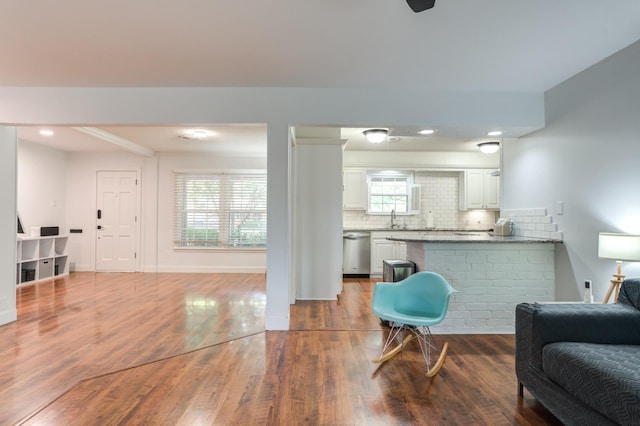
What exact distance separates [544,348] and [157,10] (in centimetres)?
318

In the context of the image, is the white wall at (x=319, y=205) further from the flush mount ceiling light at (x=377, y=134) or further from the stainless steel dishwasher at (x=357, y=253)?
the stainless steel dishwasher at (x=357, y=253)

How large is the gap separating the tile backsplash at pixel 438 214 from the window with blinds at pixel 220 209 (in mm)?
1924

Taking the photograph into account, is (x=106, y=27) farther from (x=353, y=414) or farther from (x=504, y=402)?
(x=504, y=402)

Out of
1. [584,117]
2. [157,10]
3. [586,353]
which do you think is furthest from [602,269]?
[157,10]

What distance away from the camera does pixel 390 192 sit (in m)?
7.27

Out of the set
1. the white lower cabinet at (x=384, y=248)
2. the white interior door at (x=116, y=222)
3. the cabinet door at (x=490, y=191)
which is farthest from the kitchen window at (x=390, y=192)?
the white interior door at (x=116, y=222)

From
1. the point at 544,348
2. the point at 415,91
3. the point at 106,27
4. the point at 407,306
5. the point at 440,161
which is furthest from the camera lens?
the point at 440,161

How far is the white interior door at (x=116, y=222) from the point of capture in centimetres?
699

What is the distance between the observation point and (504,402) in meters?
2.16

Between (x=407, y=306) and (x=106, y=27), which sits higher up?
(x=106, y=27)

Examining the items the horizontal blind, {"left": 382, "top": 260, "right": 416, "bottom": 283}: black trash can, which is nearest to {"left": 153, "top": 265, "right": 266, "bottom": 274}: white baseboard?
the horizontal blind

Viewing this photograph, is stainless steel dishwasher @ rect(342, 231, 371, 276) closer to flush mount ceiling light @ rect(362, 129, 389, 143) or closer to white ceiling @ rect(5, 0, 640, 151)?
flush mount ceiling light @ rect(362, 129, 389, 143)

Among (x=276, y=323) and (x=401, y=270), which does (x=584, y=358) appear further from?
(x=276, y=323)

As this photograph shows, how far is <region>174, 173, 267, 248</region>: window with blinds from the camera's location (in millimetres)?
7047
